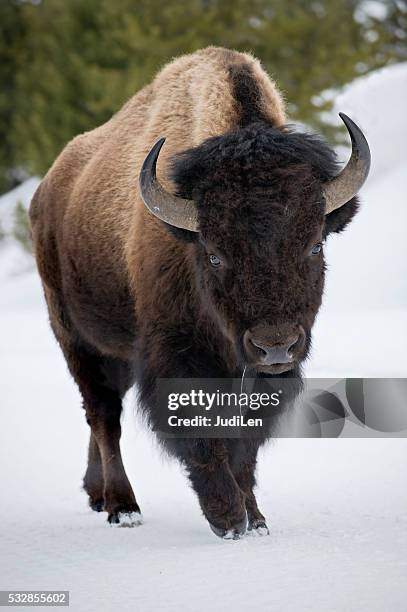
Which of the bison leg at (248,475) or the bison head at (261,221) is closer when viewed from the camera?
the bison head at (261,221)

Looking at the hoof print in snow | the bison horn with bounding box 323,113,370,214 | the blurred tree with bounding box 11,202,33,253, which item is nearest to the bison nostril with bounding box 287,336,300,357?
the bison horn with bounding box 323,113,370,214

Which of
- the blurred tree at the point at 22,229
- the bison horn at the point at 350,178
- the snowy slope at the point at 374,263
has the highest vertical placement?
the bison horn at the point at 350,178

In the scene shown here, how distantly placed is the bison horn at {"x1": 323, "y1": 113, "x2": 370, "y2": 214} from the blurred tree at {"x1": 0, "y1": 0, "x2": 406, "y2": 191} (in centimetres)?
1970

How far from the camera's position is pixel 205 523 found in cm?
720

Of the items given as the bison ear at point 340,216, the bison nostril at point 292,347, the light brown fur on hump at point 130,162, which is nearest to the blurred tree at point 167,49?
Answer: the light brown fur on hump at point 130,162

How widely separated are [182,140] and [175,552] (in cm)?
263

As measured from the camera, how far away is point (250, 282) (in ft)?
18.8

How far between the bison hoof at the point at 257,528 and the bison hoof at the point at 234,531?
12 centimetres

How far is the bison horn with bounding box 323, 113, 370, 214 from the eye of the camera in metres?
6.22

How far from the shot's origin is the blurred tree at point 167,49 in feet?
93.4

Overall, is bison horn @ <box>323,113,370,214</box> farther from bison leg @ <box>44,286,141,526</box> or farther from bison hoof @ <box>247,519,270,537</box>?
bison leg @ <box>44,286,141,526</box>

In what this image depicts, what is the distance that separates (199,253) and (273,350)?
1019 mm

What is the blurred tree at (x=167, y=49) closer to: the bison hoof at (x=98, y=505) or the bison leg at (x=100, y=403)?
the bison leg at (x=100, y=403)

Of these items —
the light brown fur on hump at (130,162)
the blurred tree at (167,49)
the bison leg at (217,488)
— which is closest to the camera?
the bison leg at (217,488)
